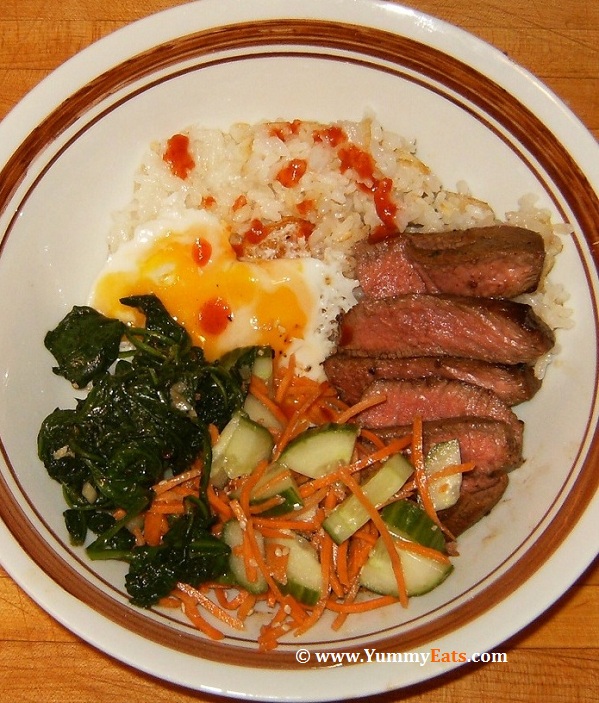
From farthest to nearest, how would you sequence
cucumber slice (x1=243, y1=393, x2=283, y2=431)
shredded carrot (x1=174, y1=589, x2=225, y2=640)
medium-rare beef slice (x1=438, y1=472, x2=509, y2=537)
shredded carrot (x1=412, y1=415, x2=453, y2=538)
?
1. cucumber slice (x1=243, y1=393, x2=283, y2=431)
2. medium-rare beef slice (x1=438, y1=472, x2=509, y2=537)
3. shredded carrot (x1=412, y1=415, x2=453, y2=538)
4. shredded carrot (x1=174, y1=589, x2=225, y2=640)

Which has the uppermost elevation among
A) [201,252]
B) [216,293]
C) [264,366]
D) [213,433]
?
[201,252]

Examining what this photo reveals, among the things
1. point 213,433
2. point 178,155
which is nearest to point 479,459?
point 213,433

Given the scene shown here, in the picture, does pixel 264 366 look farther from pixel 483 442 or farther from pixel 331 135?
pixel 331 135

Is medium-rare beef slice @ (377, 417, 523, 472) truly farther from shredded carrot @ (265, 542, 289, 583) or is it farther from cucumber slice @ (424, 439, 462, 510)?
shredded carrot @ (265, 542, 289, 583)

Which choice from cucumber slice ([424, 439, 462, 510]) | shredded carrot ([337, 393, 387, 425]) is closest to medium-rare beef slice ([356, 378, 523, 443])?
shredded carrot ([337, 393, 387, 425])

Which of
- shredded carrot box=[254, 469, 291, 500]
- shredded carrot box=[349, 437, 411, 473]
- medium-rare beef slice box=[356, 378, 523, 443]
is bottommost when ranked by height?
shredded carrot box=[254, 469, 291, 500]

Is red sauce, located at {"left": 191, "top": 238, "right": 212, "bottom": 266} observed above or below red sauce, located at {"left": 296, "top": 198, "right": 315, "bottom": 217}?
below

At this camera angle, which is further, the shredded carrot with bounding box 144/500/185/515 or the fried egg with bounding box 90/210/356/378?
the fried egg with bounding box 90/210/356/378
